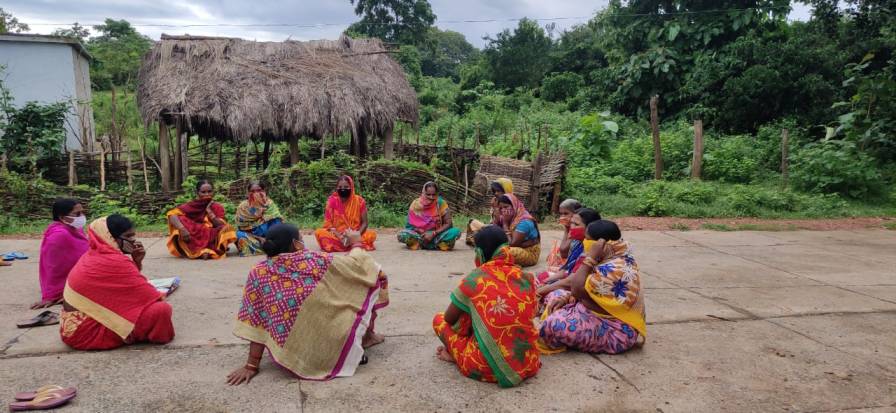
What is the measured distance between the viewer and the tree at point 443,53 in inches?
1713

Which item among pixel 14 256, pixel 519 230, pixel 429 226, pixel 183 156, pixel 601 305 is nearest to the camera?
pixel 601 305

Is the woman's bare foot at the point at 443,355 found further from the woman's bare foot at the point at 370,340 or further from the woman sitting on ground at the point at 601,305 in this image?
the woman sitting on ground at the point at 601,305

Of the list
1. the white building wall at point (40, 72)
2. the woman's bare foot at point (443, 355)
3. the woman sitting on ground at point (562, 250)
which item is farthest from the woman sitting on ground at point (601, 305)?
the white building wall at point (40, 72)

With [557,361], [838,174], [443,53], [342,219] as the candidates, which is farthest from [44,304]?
[443,53]

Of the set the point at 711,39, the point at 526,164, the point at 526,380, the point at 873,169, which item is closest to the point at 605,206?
the point at 526,164

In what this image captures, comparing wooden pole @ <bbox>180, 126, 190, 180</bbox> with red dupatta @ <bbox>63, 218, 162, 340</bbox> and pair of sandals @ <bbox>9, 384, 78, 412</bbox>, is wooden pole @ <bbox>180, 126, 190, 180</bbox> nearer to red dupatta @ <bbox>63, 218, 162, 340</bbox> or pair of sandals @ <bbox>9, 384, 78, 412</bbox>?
red dupatta @ <bbox>63, 218, 162, 340</bbox>

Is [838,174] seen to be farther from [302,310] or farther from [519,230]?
[302,310]

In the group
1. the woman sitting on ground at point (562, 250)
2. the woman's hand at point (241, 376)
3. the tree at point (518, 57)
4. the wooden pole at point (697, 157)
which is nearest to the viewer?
the woman's hand at point (241, 376)

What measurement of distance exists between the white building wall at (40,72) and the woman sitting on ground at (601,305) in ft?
46.3

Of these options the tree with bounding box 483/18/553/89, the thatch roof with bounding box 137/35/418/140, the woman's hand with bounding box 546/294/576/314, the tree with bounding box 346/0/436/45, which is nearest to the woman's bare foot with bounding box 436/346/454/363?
the woman's hand with bounding box 546/294/576/314

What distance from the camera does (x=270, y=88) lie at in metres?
12.2

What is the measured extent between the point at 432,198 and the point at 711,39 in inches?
693

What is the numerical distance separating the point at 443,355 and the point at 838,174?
42.6ft

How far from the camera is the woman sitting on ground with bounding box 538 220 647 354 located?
13.0 feet
